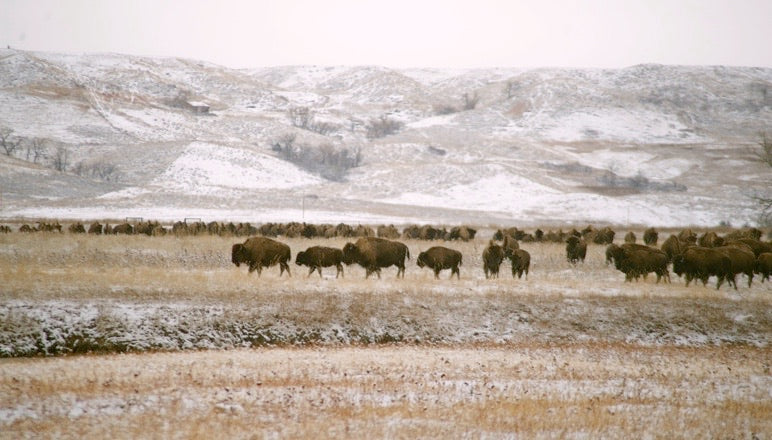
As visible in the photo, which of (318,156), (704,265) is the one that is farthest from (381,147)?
(704,265)

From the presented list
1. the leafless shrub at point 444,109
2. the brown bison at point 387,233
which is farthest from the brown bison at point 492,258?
the leafless shrub at point 444,109

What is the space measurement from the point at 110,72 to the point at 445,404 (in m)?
170

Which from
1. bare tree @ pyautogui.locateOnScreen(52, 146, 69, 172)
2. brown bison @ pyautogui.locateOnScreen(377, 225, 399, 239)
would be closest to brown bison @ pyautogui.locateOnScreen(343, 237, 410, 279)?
brown bison @ pyautogui.locateOnScreen(377, 225, 399, 239)

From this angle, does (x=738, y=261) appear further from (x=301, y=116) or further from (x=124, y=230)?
(x=301, y=116)

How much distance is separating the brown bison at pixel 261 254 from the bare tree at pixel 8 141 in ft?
310

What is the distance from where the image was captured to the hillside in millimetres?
85375

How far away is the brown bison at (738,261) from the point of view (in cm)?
2462

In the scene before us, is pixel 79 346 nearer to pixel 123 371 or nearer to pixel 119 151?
pixel 123 371

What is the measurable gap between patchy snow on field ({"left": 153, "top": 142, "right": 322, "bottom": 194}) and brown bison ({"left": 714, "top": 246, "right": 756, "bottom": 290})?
76372 millimetres

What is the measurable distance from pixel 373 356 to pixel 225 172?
91.7 m

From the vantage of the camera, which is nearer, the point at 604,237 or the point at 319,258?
the point at 319,258

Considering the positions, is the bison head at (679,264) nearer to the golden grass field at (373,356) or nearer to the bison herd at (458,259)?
the bison herd at (458,259)

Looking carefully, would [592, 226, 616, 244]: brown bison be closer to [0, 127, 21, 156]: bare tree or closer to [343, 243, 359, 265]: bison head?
[343, 243, 359, 265]: bison head

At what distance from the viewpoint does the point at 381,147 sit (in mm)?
136750
